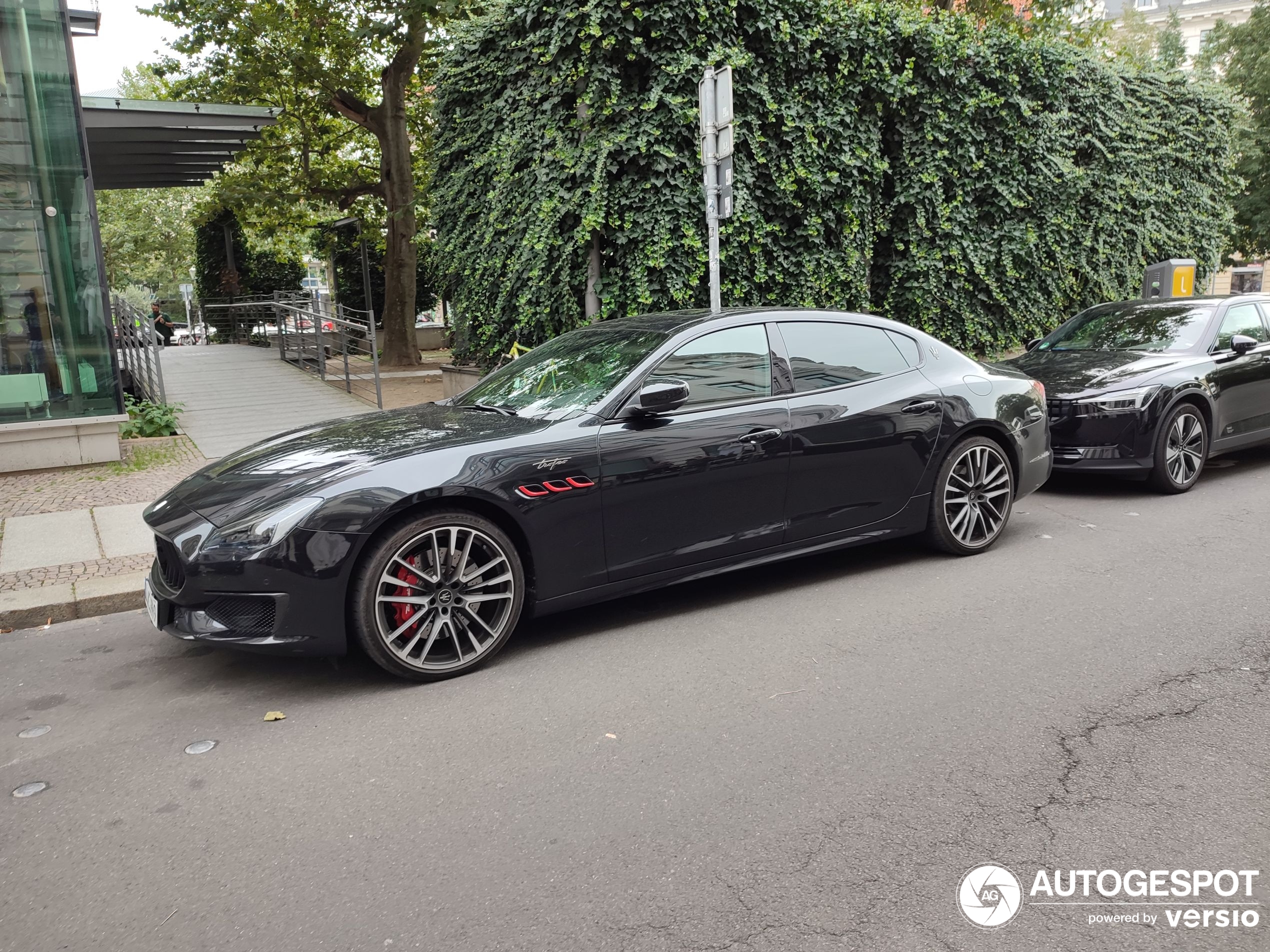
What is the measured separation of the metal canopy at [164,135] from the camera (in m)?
13.4

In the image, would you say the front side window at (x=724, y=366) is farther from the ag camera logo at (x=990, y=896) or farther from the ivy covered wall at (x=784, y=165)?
the ivy covered wall at (x=784, y=165)

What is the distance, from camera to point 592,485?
438cm

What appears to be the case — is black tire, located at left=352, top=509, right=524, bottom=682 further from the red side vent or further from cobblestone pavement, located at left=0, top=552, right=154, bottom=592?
cobblestone pavement, located at left=0, top=552, right=154, bottom=592

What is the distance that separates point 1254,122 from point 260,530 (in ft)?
104

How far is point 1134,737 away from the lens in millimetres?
3396

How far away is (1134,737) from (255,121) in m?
14.5

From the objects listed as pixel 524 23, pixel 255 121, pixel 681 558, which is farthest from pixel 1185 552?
pixel 255 121

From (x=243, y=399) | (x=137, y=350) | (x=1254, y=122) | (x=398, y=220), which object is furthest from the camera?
(x=1254, y=122)

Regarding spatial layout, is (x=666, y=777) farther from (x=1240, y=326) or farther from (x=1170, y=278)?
(x=1170, y=278)

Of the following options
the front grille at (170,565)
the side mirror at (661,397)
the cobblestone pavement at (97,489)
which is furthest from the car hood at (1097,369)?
the cobblestone pavement at (97,489)

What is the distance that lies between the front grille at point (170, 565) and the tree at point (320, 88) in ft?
43.4

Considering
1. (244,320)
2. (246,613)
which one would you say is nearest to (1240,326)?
(246,613)

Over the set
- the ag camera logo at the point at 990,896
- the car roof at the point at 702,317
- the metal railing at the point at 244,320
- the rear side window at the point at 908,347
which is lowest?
the ag camera logo at the point at 990,896

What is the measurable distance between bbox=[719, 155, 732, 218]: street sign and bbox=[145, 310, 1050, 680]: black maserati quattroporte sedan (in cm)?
223
